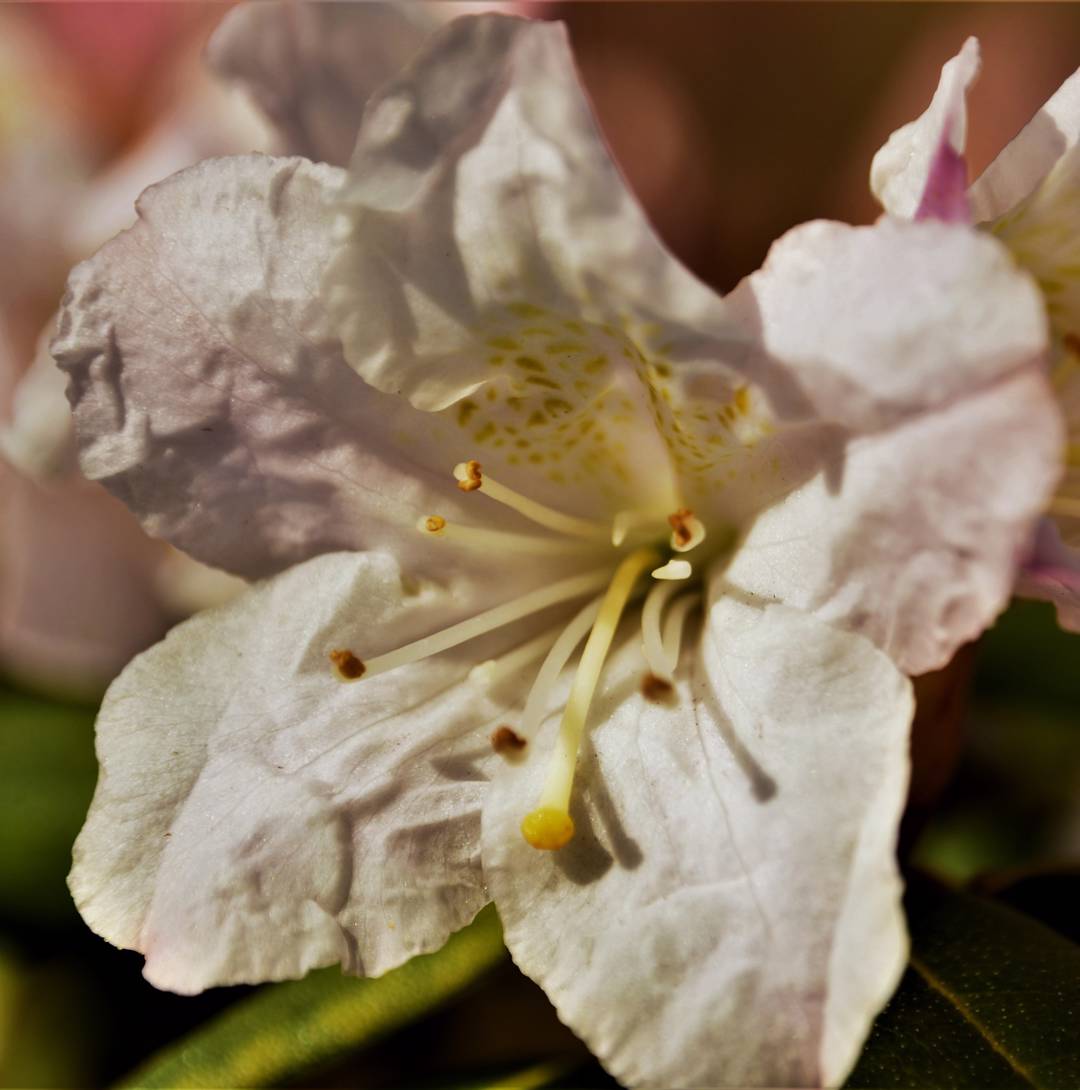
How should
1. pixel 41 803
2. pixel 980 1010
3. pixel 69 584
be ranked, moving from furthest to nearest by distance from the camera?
pixel 69 584
pixel 41 803
pixel 980 1010

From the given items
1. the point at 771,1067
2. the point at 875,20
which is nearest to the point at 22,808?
the point at 771,1067

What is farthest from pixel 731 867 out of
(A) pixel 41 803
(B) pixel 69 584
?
(B) pixel 69 584

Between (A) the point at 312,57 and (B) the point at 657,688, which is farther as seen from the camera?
(A) the point at 312,57

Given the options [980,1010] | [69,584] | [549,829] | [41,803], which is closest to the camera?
[549,829]

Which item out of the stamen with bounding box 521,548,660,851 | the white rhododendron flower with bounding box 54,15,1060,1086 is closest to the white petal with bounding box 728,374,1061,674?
the white rhododendron flower with bounding box 54,15,1060,1086

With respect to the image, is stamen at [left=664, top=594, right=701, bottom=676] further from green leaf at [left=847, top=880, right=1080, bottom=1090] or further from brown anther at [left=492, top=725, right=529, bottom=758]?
green leaf at [left=847, top=880, right=1080, bottom=1090]

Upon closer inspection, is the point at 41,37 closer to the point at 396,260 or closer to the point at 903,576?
the point at 396,260

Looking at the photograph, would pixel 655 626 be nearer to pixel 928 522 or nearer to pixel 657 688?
pixel 657 688

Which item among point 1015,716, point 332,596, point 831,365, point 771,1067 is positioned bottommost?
point 1015,716
